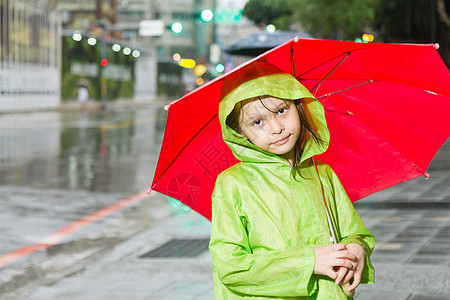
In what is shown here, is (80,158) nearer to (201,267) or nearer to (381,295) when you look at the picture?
(201,267)

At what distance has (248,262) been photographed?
84.3 inches

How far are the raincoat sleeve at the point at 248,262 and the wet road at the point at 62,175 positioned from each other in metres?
5.14

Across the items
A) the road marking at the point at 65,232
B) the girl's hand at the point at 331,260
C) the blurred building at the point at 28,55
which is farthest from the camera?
the blurred building at the point at 28,55

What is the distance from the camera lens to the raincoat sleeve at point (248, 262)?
211 centimetres

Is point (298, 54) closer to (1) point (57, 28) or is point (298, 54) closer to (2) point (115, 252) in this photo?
(2) point (115, 252)

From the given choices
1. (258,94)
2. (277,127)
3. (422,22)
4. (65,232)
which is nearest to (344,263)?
(277,127)

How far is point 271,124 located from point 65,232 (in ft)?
19.1

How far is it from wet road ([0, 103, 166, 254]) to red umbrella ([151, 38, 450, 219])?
464 centimetres

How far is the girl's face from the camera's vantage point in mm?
2248

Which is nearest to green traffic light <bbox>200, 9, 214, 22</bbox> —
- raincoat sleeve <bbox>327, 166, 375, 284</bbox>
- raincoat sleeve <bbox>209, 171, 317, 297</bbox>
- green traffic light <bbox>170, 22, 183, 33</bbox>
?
green traffic light <bbox>170, 22, 183, 33</bbox>

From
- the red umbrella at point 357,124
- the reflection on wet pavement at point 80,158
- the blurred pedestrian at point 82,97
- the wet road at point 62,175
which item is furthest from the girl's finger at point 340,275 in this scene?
the blurred pedestrian at point 82,97

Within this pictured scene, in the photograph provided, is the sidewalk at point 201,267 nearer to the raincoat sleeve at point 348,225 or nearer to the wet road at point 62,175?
the wet road at point 62,175

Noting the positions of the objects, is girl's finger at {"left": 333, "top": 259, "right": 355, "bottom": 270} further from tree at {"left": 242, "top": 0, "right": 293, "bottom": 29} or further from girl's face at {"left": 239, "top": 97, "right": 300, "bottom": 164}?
tree at {"left": 242, "top": 0, "right": 293, "bottom": 29}

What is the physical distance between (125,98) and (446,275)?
189 ft
